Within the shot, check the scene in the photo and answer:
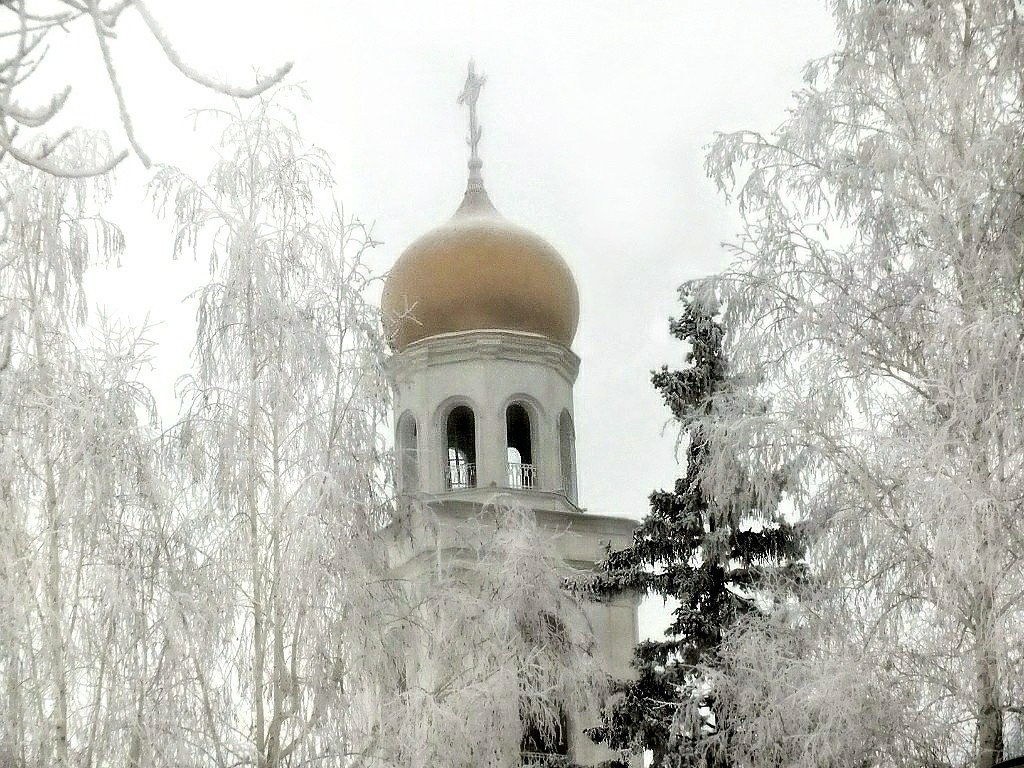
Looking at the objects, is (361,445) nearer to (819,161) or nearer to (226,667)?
(226,667)

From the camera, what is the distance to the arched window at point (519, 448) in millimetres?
20953

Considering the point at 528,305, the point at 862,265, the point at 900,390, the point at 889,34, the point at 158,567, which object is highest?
the point at 528,305

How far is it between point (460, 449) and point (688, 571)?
854cm

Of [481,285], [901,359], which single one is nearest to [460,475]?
[481,285]

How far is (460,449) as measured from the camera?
22.4 meters

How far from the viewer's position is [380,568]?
35.5 ft

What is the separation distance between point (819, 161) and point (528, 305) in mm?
11767

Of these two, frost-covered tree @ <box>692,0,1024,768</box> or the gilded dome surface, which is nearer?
frost-covered tree @ <box>692,0,1024,768</box>

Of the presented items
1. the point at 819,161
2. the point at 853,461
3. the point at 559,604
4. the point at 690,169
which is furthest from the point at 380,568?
the point at 690,169

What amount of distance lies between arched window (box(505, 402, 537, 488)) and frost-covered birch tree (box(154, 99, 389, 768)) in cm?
968

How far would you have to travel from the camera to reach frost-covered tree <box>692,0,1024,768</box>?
8.62 metres

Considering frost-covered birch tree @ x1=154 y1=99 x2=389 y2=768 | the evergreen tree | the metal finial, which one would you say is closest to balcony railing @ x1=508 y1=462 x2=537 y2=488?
the metal finial

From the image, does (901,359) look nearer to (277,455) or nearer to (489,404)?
(277,455)

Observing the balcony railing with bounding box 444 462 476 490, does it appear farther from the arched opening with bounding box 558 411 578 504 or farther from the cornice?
the cornice
